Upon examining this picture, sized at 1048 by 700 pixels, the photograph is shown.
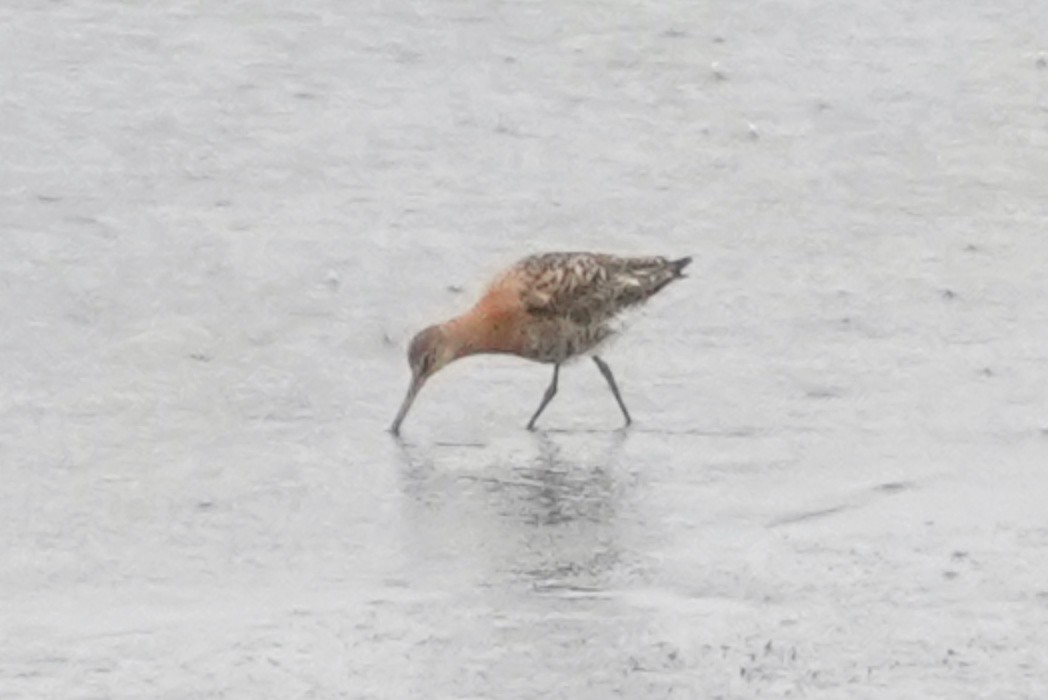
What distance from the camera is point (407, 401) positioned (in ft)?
A: 32.1

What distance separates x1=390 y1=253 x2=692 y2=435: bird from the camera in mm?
10047

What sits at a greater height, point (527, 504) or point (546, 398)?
point (527, 504)

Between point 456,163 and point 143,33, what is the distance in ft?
6.83

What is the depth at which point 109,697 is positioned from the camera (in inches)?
291

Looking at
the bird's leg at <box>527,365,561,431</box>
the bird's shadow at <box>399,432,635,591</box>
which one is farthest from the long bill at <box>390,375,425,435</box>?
the bird's leg at <box>527,365,561,431</box>

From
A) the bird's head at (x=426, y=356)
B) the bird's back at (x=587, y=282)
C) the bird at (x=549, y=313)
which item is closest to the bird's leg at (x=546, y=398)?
the bird at (x=549, y=313)

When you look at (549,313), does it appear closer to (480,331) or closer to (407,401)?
(480,331)

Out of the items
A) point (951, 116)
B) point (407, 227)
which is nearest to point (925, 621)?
point (407, 227)

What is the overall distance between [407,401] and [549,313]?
0.69 meters

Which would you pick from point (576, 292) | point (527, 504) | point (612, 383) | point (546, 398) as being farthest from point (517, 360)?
point (527, 504)

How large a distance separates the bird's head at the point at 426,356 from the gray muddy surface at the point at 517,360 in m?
0.14

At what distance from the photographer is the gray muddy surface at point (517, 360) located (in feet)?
26.0

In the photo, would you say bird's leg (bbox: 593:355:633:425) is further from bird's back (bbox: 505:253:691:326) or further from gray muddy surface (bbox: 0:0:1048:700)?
bird's back (bbox: 505:253:691:326)

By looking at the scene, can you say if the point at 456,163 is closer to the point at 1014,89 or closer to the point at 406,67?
the point at 406,67
